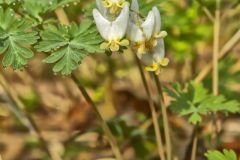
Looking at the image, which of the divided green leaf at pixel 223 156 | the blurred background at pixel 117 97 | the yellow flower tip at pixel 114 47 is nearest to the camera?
the yellow flower tip at pixel 114 47

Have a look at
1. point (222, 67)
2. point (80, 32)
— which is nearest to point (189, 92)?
point (80, 32)

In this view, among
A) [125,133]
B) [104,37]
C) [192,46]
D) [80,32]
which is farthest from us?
[192,46]

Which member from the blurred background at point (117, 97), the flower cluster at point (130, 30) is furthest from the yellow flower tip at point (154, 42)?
the blurred background at point (117, 97)

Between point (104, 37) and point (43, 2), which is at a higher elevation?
point (43, 2)

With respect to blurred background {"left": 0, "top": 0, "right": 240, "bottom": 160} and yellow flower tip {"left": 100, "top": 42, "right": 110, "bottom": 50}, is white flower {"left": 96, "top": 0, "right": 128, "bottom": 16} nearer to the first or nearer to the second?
yellow flower tip {"left": 100, "top": 42, "right": 110, "bottom": 50}

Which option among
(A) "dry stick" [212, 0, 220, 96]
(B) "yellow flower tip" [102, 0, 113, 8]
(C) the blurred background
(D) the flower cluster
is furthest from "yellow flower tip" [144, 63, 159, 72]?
(C) the blurred background

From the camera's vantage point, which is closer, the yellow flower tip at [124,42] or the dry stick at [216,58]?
the yellow flower tip at [124,42]

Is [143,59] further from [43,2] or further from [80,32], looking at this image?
[43,2]

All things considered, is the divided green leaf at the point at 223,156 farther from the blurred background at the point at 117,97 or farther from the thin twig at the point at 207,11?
the thin twig at the point at 207,11
